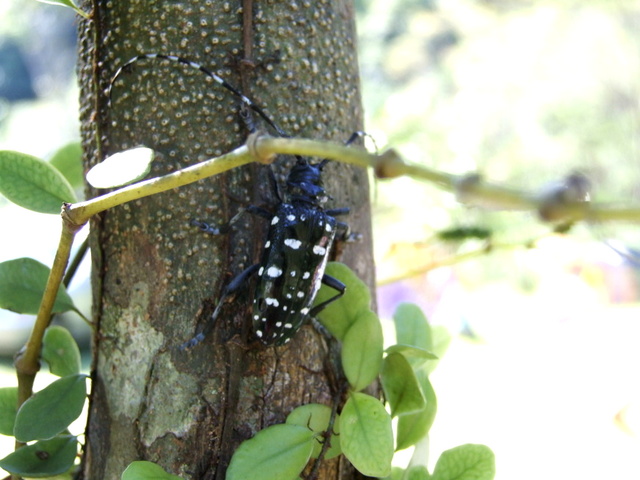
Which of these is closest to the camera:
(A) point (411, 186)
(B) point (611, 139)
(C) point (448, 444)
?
(A) point (411, 186)

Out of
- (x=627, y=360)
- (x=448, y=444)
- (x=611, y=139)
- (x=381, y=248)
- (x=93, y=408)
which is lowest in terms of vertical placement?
(x=93, y=408)

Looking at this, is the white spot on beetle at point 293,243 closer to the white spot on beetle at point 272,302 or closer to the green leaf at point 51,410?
the white spot on beetle at point 272,302

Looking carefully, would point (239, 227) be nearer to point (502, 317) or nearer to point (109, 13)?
point (109, 13)

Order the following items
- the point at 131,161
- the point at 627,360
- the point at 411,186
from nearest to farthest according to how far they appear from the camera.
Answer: the point at 131,161
the point at 411,186
the point at 627,360

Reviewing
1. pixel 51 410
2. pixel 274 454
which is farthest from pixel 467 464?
pixel 51 410

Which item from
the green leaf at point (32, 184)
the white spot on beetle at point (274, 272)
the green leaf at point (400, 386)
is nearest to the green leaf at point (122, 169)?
the green leaf at point (32, 184)

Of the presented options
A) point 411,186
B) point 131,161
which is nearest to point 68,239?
point 131,161
